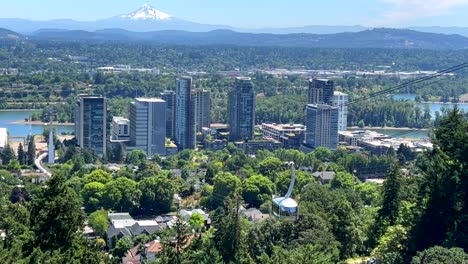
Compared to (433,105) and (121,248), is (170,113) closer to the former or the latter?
(121,248)

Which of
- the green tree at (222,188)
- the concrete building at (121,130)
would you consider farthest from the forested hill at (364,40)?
the green tree at (222,188)

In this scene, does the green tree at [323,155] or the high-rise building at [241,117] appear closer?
the green tree at [323,155]

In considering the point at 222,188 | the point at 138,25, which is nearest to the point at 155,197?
the point at 222,188

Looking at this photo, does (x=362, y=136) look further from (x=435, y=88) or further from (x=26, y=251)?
(x=26, y=251)

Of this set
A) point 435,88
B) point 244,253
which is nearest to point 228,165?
point 244,253

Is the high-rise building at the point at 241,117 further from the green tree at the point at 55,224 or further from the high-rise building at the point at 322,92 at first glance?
the green tree at the point at 55,224

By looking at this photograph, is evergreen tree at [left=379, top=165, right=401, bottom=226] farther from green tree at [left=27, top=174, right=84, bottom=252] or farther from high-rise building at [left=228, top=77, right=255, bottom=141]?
high-rise building at [left=228, top=77, right=255, bottom=141]
